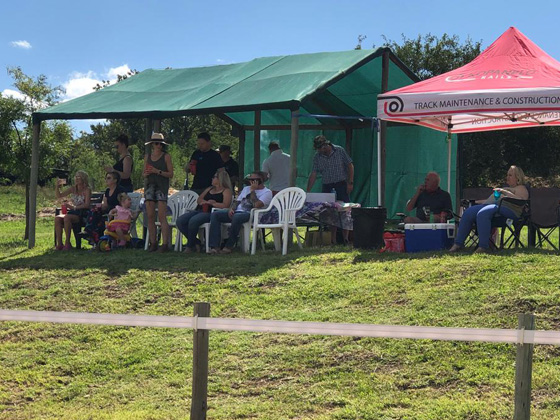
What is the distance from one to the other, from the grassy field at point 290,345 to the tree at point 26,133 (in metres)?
6.96

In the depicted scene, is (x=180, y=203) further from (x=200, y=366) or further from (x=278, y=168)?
(x=200, y=366)

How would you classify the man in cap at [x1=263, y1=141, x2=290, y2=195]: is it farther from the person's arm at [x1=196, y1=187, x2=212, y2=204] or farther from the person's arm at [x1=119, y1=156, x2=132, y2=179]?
the person's arm at [x1=119, y1=156, x2=132, y2=179]

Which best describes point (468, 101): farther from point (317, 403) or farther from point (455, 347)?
point (317, 403)

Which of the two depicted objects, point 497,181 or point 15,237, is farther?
point 497,181

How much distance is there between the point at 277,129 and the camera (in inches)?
677

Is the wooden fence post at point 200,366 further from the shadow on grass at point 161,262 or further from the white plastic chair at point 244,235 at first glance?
the white plastic chair at point 244,235

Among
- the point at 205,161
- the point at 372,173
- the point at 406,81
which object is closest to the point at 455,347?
the point at 205,161

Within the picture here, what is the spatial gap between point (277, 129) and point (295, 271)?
7778 millimetres

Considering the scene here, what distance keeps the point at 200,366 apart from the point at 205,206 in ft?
21.1

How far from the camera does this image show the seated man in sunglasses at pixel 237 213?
37.3 feet

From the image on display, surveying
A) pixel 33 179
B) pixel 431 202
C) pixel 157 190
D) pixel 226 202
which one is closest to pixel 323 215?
pixel 226 202

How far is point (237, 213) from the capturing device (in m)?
11.4

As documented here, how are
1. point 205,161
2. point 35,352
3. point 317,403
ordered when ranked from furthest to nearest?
1. point 205,161
2. point 35,352
3. point 317,403

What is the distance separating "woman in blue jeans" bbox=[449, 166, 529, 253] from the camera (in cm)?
985
